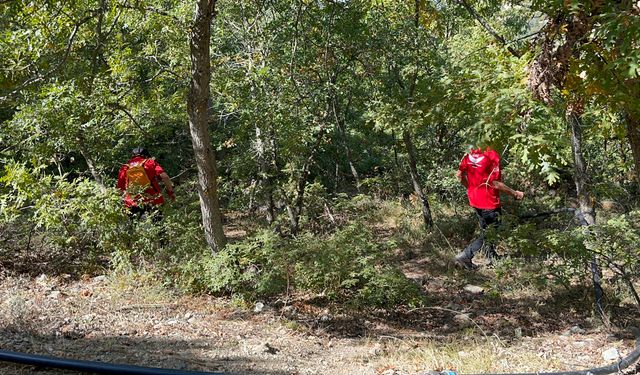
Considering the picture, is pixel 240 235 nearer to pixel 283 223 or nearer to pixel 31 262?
pixel 283 223

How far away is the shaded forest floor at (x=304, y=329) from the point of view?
14.9 ft

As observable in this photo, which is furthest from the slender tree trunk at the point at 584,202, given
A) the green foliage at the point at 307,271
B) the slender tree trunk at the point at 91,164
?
the slender tree trunk at the point at 91,164

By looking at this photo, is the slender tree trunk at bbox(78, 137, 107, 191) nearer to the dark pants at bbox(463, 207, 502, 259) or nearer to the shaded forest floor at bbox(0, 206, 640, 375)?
the shaded forest floor at bbox(0, 206, 640, 375)

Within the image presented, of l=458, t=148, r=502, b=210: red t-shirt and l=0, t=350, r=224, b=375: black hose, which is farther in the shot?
l=458, t=148, r=502, b=210: red t-shirt

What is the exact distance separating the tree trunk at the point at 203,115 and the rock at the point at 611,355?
413cm

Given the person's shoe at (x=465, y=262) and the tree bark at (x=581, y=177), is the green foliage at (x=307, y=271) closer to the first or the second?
the person's shoe at (x=465, y=262)

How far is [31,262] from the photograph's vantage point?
22.9 feet

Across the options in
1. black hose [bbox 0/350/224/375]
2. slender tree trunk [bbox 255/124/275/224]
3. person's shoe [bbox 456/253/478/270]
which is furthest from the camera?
slender tree trunk [bbox 255/124/275/224]

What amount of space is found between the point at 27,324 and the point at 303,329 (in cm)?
258

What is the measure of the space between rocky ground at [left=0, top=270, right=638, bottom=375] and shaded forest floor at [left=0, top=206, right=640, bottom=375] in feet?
0.04

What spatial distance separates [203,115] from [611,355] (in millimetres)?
4613

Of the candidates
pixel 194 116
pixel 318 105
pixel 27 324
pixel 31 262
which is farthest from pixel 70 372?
pixel 318 105

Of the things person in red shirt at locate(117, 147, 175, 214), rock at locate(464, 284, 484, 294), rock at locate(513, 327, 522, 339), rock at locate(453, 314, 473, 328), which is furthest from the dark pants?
person in red shirt at locate(117, 147, 175, 214)

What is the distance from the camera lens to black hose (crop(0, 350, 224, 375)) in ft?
11.5
